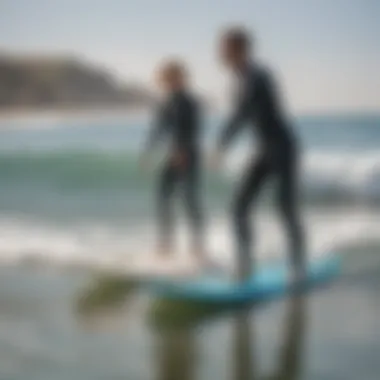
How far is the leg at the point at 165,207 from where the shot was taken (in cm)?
135

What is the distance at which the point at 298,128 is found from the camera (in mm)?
1346

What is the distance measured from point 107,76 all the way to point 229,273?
0.41 metres

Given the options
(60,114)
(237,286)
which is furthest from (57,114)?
(237,286)

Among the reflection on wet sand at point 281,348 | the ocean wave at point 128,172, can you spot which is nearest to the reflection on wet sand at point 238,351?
the reflection on wet sand at point 281,348

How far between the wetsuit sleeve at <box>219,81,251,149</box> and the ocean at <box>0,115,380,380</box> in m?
0.02

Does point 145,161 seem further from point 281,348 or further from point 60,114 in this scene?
point 281,348

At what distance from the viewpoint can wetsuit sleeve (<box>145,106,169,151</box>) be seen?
1353 millimetres

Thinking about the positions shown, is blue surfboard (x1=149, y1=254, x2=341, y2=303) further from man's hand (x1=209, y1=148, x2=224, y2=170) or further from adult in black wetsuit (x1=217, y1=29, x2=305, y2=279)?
man's hand (x1=209, y1=148, x2=224, y2=170)

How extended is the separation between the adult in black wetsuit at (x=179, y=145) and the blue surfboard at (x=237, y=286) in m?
0.06

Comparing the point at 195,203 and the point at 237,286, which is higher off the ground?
the point at 195,203

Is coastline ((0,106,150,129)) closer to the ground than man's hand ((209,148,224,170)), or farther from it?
farther from it

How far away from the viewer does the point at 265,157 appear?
1347 millimetres

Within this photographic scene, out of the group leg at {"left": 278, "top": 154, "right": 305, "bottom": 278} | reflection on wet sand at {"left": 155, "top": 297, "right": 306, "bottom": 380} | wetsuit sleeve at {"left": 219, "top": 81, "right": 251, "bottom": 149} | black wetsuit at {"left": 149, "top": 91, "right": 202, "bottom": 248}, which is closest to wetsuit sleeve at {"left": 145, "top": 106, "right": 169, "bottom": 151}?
black wetsuit at {"left": 149, "top": 91, "right": 202, "bottom": 248}

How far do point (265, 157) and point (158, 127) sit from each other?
194 mm
